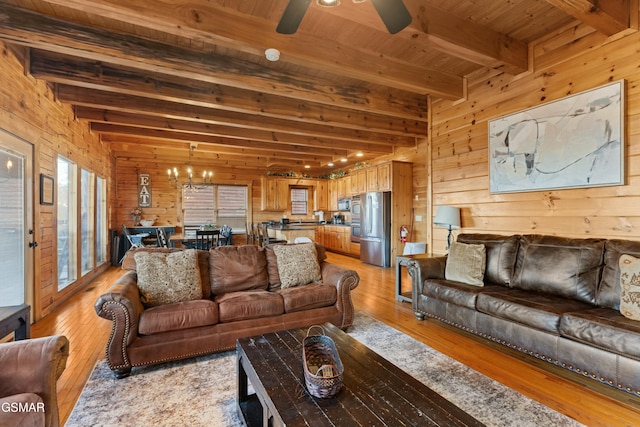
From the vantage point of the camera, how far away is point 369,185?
7.05m

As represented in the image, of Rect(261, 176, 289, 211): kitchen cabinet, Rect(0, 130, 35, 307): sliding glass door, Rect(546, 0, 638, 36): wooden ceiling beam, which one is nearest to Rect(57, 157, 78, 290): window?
Rect(0, 130, 35, 307): sliding glass door

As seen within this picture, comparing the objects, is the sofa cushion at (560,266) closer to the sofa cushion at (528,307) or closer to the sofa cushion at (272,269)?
the sofa cushion at (528,307)

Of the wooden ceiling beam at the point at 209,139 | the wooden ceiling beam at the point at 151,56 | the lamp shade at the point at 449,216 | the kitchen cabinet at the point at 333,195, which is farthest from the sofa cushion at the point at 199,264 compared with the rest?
the kitchen cabinet at the point at 333,195

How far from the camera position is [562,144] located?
2.99 meters

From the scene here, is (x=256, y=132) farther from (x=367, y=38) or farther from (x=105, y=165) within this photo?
(x=105, y=165)

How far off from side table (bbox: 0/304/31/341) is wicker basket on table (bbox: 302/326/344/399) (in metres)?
→ 1.73

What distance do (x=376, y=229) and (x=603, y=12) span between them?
186 inches

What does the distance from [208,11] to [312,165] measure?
6525 mm

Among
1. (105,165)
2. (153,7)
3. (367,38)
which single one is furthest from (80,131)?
(367,38)

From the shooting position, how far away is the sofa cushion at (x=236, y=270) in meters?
2.92

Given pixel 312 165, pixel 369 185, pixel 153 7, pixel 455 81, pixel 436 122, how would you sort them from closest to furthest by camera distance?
1. pixel 153 7
2. pixel 455 81
3. pixel 436 122
4. pixel 369 185
5. pixel 312 165

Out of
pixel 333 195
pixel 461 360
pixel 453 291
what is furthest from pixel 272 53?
pixel 333 195

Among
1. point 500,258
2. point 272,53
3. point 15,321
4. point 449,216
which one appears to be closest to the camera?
point 15,321

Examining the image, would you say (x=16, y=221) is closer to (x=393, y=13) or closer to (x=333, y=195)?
(x=393, y=13)
